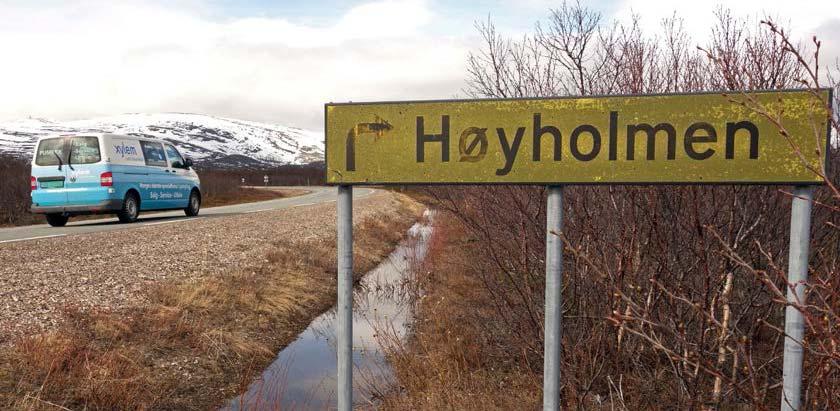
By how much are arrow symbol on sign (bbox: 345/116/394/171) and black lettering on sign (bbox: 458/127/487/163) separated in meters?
0.24

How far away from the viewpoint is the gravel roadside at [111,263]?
5164 mm

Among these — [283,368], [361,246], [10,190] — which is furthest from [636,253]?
[10,190]

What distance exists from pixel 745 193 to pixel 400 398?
2.69 meters

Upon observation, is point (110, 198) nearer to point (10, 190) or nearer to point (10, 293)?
point (10, 293)

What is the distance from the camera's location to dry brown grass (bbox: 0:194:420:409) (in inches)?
143

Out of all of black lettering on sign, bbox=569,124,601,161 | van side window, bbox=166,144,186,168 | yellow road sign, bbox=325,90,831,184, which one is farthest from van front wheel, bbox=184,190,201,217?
black lettering on sign, bbox=569,124,601,161

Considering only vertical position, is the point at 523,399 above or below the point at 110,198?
below

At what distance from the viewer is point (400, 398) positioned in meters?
4.21

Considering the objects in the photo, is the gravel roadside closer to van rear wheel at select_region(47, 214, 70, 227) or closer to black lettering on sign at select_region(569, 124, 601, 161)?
van rear wheel at select_region(47, 214, 70, 227)

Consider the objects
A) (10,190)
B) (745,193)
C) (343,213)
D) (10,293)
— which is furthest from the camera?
(10,190)

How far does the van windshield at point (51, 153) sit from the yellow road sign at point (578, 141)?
11.5 meters

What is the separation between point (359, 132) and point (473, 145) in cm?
38

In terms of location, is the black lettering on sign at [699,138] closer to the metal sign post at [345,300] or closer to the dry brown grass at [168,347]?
the metal sign post at [345,300]

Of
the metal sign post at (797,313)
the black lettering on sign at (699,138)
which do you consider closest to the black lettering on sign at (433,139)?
the black lettering on sign at (699,138)
